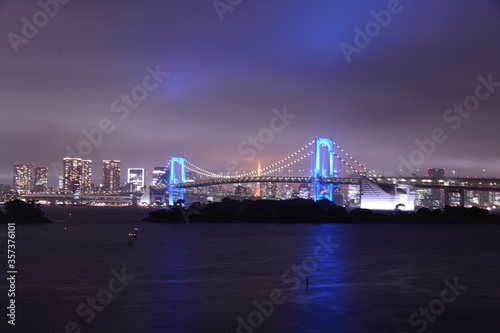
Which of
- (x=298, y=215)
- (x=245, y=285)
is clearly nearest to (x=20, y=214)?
(x=298, y=215)

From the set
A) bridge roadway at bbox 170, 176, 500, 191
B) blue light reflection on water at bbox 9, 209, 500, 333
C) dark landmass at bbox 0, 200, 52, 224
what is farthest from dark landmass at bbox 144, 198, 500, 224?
blue light reflection on water at bbox 9, 209, 500, 333

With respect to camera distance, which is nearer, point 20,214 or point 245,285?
point 245,285

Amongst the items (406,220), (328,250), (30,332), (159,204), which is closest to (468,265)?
(328,250)

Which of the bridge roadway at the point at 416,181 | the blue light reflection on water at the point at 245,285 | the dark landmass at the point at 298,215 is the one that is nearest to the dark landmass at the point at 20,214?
the dark landmass at the point at 298,215

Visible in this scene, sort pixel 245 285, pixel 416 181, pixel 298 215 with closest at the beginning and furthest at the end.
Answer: pixel 245 285 < pixel 298 215 < pixel 416 181

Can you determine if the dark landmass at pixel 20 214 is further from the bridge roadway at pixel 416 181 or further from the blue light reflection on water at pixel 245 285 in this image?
the bridge roadway at pixel 416 181

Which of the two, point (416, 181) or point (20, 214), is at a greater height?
point (416, 181)

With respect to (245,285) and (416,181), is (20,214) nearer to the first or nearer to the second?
(245,285)

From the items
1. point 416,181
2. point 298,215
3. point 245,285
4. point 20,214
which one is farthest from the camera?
point 416,181
